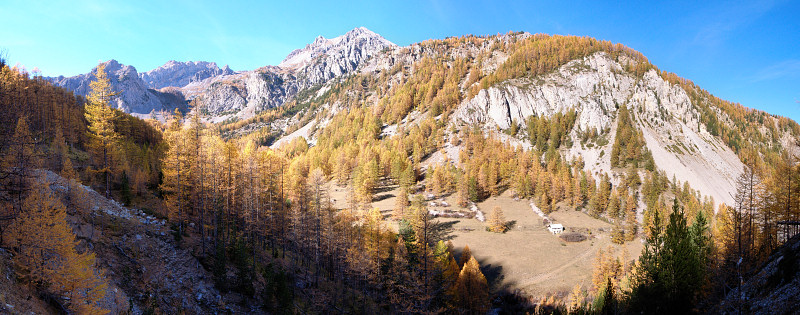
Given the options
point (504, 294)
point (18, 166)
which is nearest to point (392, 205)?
point (504, 294)

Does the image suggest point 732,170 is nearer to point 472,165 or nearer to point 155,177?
point 472,165

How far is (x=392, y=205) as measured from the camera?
9025cm

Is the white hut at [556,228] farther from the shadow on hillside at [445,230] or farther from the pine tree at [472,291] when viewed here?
the pine tree at [472,291]

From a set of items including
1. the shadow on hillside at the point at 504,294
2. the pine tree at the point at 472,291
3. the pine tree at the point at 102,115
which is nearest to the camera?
the pine tree at the point at 102,115

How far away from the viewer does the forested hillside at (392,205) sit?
73.1 ft

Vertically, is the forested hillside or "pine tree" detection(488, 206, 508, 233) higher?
the forested hillside

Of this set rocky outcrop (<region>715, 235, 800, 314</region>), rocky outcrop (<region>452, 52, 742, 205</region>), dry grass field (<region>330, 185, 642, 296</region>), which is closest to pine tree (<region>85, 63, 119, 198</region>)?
A: dry grass field (<region>330, 185, 642, 296</region>)

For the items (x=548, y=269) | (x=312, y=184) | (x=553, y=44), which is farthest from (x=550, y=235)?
(x=553, y=44)

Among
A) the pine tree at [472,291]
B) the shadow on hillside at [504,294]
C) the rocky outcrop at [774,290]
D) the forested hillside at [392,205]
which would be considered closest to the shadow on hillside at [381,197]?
the forested hillside at [392,205]

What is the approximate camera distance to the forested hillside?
22.3 metres

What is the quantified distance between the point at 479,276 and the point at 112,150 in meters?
50.2

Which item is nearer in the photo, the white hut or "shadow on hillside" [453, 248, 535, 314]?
"shadow on hillside" [453, 248, 535, 314]

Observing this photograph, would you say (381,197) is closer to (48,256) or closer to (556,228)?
(556,228)

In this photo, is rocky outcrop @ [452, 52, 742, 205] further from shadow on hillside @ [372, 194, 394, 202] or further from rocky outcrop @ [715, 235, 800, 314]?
rocky outcrop @ [715, 235, 800, 314]
